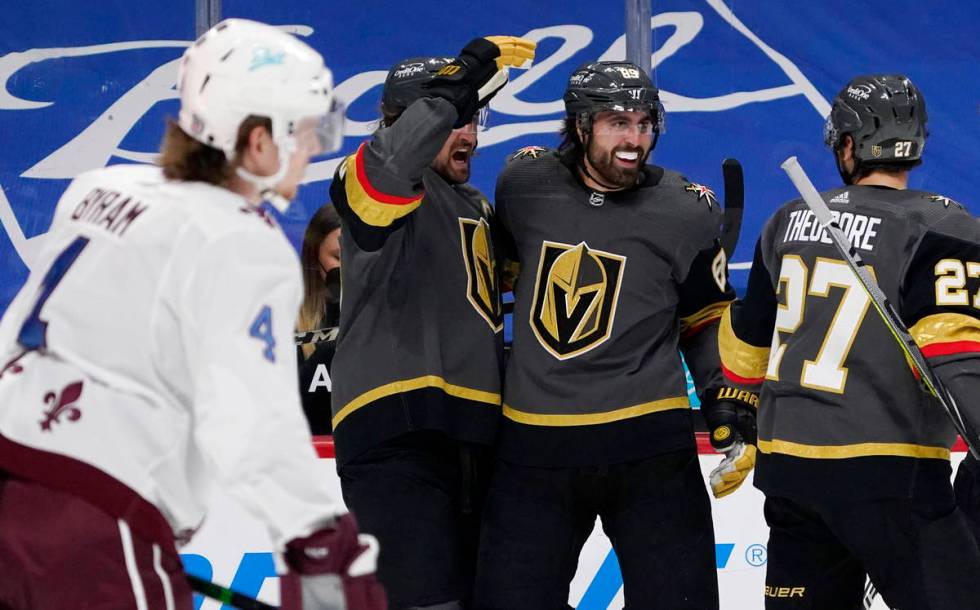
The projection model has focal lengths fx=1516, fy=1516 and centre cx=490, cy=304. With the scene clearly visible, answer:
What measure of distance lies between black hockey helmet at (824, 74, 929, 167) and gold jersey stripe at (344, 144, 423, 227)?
0.84m

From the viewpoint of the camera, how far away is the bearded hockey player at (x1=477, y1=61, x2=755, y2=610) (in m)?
2.85

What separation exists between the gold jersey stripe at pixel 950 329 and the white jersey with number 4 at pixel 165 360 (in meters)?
1.33

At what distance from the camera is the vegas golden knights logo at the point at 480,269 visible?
2885mm

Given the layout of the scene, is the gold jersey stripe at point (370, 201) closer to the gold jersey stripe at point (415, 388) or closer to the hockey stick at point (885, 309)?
the gold jersey stripe at point (415, 388)

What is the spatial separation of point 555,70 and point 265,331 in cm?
337

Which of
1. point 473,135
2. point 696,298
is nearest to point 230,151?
point 473,135

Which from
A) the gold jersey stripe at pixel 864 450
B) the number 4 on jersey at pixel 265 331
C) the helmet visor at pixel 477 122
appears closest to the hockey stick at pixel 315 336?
the helmet visor at pixel 477 122

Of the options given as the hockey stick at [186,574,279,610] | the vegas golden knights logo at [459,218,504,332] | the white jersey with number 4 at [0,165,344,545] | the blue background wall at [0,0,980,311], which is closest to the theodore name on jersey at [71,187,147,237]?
the white jersey with number 4 at [0,165,344,545]

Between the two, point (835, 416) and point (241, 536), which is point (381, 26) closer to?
point (241, 536)

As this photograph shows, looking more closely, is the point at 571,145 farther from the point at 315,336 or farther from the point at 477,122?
the point at 315,336

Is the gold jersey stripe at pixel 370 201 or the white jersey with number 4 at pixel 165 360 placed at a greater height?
the white jersey with number 4 at pixel 165 360

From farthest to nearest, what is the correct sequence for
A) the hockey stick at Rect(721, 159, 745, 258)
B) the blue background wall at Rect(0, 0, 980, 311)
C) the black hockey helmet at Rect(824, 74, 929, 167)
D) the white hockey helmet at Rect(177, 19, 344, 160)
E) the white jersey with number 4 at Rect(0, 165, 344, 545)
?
the blue background wall at Rect(0, 0, 980, 311) → the hockey stick at Rect(721, 159, 745, 258) → the black hockey helmet at Rect(824, 74, 929, 167) → the white hockey helmet at Rect(177, 19, 344, 160) → the white jersey with number 4 at Rect(0, 165, 344, 545)

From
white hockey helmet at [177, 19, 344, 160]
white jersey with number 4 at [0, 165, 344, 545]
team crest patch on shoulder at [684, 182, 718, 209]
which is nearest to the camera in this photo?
white jersey with number 4 at [0, 165, 344, 545]

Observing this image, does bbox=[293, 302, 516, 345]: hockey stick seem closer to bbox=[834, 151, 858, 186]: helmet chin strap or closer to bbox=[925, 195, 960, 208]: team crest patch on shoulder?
bbox=[834, 151, 858, 186]: helmet chin strap
